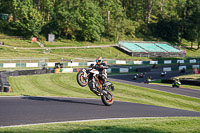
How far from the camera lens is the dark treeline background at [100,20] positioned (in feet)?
264

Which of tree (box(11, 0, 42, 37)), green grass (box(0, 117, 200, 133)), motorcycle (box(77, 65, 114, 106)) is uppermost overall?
tree (box(11, 0, 42, 37))

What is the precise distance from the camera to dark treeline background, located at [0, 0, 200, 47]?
8038cm

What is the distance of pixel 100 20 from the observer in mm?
88375

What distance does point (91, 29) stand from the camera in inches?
3268

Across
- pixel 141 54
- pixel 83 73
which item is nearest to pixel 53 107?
pixel 83 73

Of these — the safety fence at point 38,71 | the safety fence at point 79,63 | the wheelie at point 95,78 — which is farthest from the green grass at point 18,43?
the wheelie at point 95,78

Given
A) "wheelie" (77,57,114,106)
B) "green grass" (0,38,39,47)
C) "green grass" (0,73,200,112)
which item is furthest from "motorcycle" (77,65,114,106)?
"green grass" (0,38,39,47)

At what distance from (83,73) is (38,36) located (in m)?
67.1

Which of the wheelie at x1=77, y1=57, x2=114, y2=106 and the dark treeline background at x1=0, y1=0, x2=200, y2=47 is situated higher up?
the dark treeline background at x1=0, y1=0, x2=200, y2=47

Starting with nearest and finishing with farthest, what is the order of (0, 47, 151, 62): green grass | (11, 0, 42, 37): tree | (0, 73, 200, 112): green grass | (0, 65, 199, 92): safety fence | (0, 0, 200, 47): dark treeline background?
(0, 65, 199, 92): safety fence < (0, 73, 200, 112): green grass < (0, 47, 151, 62): green grass < (11, 0, 42, 37): tree < (0, 0, 200, 47): dark treeline background

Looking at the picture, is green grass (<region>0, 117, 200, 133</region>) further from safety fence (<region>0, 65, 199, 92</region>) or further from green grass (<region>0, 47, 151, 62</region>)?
green grass (<region>0, 47, 151, 62</region>)

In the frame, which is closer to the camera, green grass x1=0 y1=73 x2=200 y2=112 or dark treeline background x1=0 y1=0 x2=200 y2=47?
green grass x1=0 y1=73 x2=200 y2=112

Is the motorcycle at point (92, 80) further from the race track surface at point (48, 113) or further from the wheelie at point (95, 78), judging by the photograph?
the race track surface at point (48, 113)

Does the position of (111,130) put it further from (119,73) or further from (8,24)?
(8,24)
